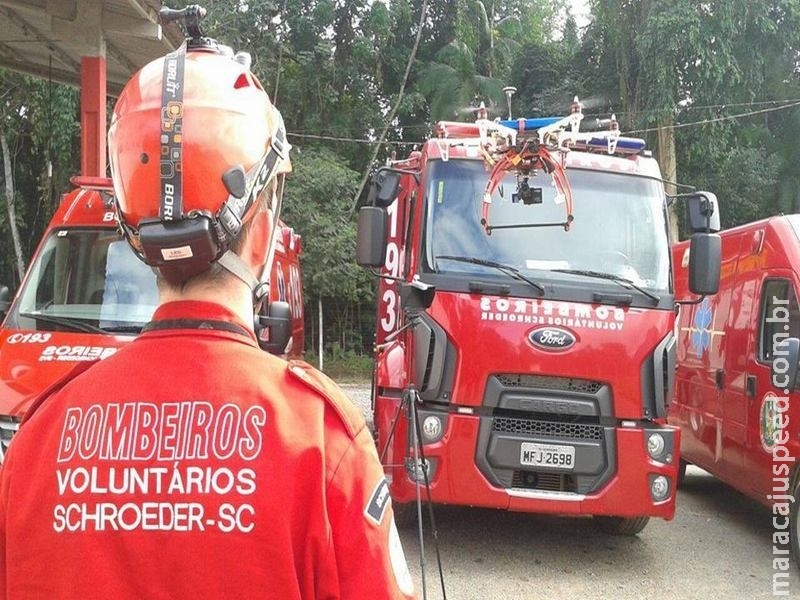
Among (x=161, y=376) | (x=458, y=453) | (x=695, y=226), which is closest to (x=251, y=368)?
(x=161, y=376)

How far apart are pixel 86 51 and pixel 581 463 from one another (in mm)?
8685

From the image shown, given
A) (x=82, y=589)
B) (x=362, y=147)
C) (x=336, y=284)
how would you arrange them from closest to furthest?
Answer: (x=82, y=589) → (x=336, y=284) → (x=362, y=147)

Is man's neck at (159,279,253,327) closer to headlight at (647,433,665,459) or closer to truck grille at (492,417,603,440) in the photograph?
truck grille at (492,417,603,440)

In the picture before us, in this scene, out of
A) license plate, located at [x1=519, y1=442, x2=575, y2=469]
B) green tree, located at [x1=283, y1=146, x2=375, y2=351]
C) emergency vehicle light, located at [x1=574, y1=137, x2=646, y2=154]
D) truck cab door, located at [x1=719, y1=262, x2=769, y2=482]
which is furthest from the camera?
green tree, located at [x1=283, y1=146, x2=375, y2=351]

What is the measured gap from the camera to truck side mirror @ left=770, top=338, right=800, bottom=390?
511 centimetres

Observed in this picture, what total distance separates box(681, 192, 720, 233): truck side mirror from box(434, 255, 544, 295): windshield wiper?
121cm

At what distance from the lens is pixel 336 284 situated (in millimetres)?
18016

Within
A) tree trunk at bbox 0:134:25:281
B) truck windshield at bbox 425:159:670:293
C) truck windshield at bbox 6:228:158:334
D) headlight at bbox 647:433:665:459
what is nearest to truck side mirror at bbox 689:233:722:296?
truck windshield at bbox 425:159:670:293

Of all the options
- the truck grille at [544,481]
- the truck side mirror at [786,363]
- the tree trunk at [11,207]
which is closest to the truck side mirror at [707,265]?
the truck side mirror at [786,363]

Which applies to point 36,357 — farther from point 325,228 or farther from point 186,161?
point 325,228

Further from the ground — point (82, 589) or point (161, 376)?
point (161, 376)

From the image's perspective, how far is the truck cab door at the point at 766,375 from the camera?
5.74m

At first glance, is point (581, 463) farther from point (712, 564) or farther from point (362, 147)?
point (362, 147)

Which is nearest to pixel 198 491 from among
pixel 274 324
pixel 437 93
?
pixel 274 324
